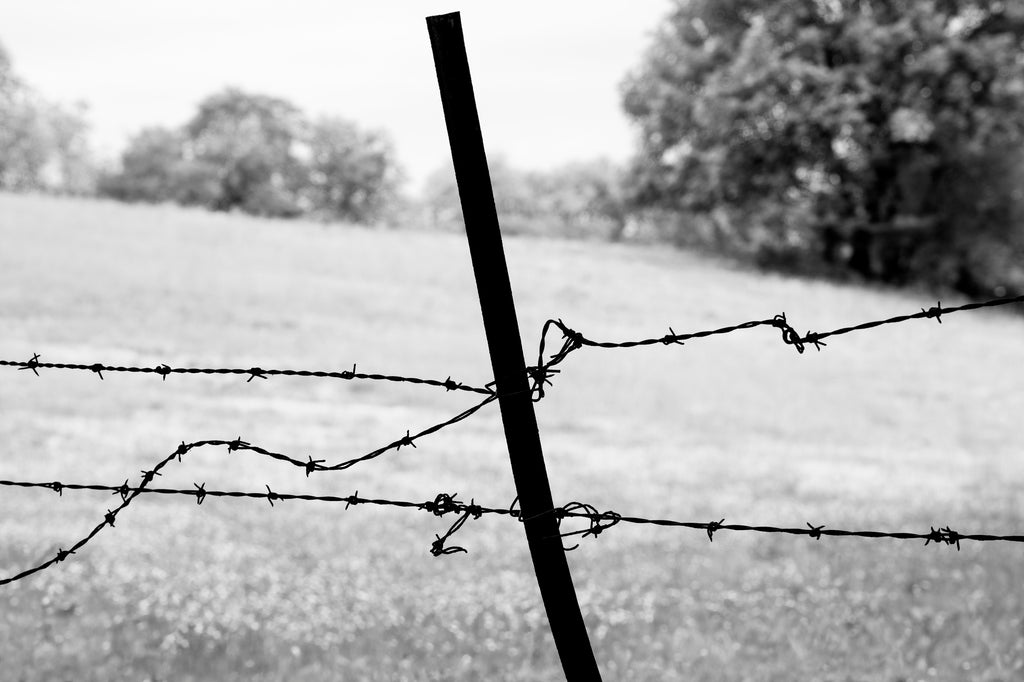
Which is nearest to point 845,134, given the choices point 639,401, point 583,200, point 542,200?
point 639,401

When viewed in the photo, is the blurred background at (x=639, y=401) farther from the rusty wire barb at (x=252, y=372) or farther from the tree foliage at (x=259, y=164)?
the tree foliage at (x=259, y=164)

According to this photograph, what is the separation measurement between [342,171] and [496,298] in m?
68.9

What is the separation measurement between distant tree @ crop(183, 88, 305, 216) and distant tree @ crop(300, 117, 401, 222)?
128cm

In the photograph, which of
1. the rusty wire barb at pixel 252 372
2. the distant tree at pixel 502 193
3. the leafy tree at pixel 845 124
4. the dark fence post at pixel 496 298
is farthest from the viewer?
the distant tree at pixel 502 193

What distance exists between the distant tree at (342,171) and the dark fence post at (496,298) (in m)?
67.2

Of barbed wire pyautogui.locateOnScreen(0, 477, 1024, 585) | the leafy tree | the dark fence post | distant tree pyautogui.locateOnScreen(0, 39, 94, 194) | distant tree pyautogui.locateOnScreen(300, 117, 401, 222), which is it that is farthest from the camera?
distant tree pyautogui.locateOnScreen(300, 117, 401, 222)

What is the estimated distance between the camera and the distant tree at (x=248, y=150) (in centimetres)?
6184

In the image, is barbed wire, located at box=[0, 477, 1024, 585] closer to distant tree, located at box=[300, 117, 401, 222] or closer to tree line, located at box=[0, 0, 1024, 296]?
tree line, located at box=[0, 0, 1024, 296]

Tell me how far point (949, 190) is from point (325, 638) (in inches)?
1441

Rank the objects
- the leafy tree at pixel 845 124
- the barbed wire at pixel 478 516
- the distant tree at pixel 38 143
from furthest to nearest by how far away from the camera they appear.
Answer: the distant tree at pixel 38 143 → the leafy tree at pixel 845 124 → the barbed wire at pixel 478 516

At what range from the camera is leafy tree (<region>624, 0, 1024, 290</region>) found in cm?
3244

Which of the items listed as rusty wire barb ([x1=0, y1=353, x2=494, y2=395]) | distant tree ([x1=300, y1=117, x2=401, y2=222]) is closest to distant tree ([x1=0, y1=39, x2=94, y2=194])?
distant tree ([x1=300, y1=117, x2=401, y2=222])

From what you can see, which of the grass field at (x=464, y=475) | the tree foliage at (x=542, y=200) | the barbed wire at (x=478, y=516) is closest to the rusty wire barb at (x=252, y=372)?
the barbed wire at (x=478, y=516)

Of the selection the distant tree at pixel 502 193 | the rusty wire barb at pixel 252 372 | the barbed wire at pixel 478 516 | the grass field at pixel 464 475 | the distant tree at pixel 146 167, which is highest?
the distant tree at pixel 146 167
